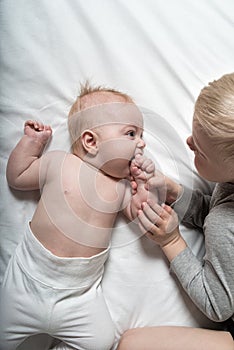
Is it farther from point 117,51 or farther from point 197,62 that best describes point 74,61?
point 197,62

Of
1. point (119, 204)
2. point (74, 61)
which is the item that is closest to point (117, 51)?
point (74, 61)

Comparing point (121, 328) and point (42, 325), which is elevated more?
point (42, 325)

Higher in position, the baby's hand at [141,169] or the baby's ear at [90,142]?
the baby's ear at [90,142]

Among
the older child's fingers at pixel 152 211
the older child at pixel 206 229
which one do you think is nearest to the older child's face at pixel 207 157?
the older child at pixel 206 229

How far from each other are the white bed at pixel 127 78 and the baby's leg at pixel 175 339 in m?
0.04

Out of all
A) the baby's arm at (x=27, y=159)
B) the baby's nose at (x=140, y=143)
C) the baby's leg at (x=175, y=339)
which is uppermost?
the baby's arm at (x=27, y=159)

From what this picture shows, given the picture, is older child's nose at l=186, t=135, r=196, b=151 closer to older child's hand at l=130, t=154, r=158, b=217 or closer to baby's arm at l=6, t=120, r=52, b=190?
older child's hand at l=130, t=154, r=158, b=217

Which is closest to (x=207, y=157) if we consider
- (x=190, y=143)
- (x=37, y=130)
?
(x=190, y=143)

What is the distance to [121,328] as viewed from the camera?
103cm

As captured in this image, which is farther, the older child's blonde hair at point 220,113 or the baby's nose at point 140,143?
the baby's nose at point 140,143

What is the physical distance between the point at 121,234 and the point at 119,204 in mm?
63

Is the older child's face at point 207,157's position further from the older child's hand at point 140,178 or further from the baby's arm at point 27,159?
the baby's arm at point 27,159

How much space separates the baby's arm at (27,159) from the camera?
101 cm

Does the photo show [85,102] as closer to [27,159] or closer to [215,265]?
[27,159]
